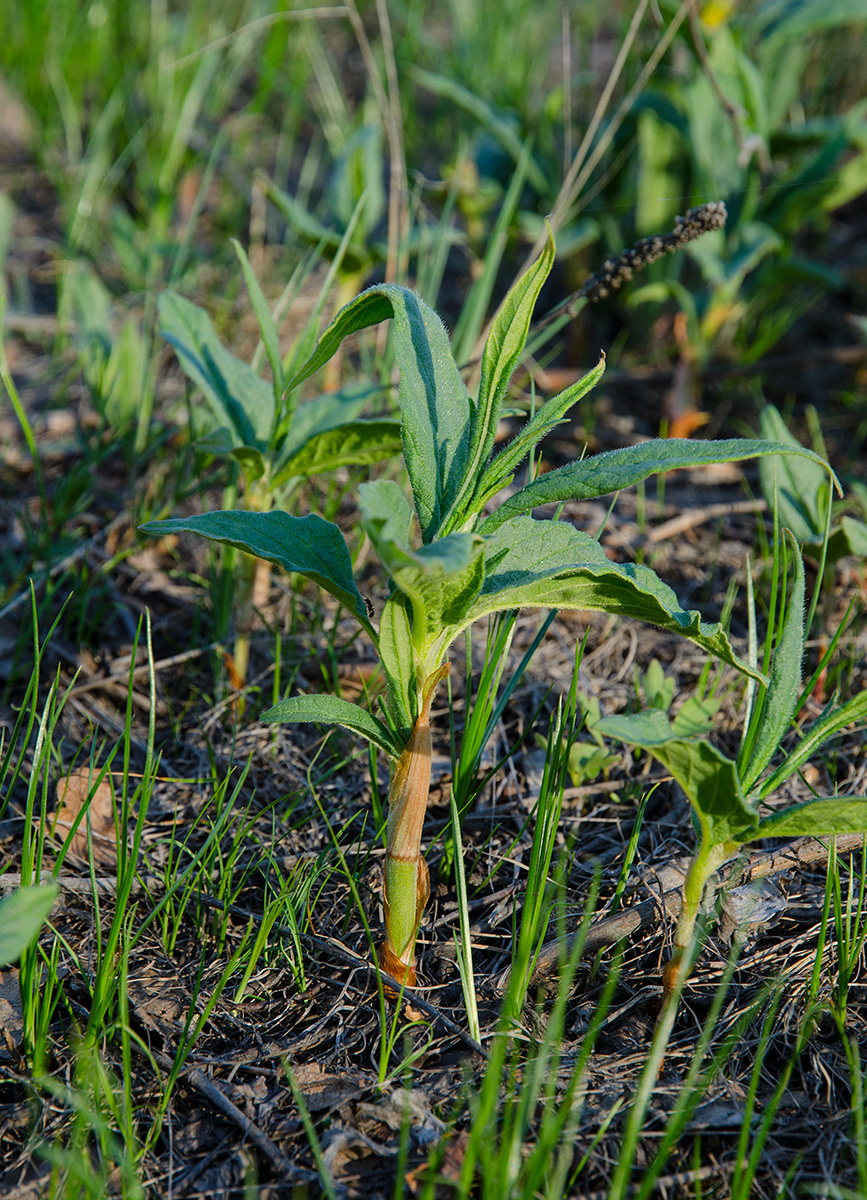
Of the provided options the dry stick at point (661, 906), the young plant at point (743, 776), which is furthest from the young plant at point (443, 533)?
the dry stick at point (661, 906)

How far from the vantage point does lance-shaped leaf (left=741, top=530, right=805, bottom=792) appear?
1.16m

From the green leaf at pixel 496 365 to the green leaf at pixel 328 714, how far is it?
0.27 meters

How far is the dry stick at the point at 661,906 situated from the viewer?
4.43 feet

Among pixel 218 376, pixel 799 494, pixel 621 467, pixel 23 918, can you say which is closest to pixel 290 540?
pixel 621 467

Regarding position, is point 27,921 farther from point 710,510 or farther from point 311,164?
point 311,164

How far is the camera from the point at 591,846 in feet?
5.18

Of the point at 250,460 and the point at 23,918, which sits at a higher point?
the point at 250,460

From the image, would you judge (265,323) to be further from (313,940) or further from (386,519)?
(313,940)

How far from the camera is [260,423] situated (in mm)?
1683

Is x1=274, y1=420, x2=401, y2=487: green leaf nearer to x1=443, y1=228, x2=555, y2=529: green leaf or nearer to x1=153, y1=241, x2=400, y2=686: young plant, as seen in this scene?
x1=153, y1=241, x2=400, y2=686: young plant

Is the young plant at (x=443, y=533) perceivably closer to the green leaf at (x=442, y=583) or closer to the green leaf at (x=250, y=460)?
the green leaf at (x=442, y=583)

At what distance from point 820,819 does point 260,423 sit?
3.84 feet

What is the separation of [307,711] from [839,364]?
2.58 m

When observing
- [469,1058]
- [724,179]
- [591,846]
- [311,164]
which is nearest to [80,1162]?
[469,1058]
